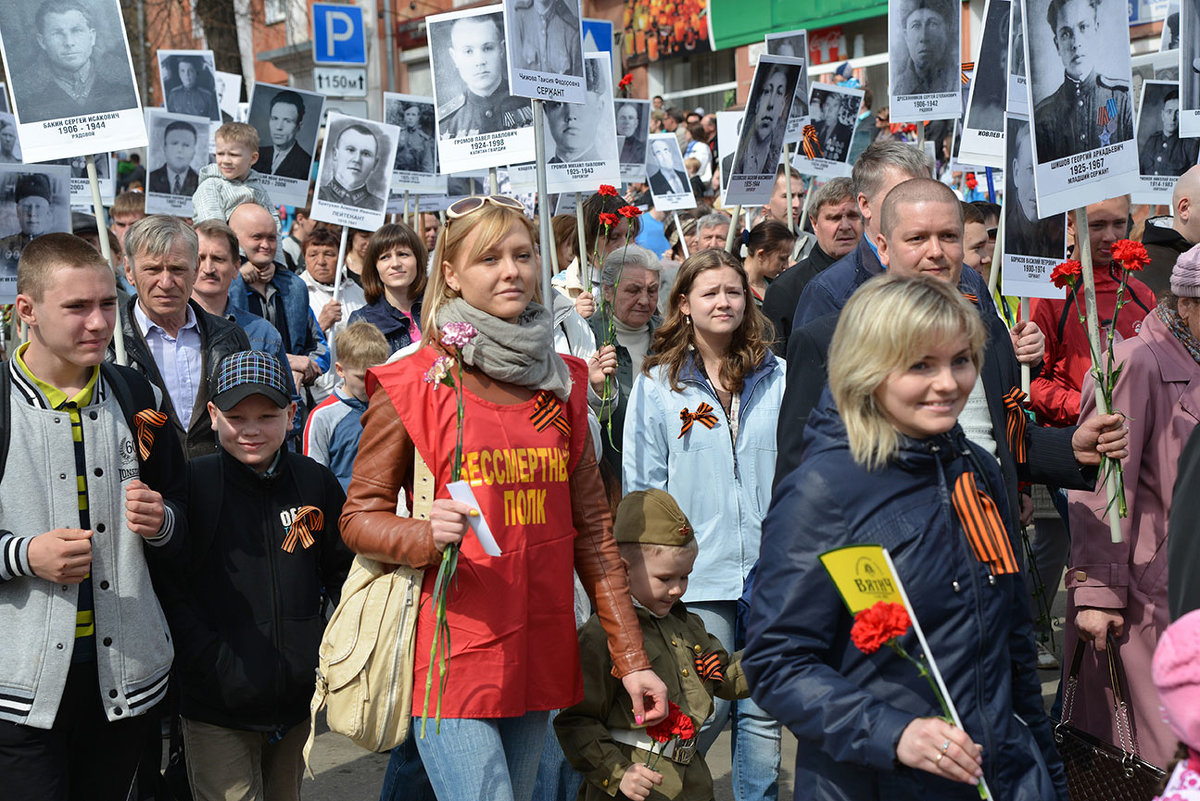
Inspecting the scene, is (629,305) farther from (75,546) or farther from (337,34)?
(337,34)

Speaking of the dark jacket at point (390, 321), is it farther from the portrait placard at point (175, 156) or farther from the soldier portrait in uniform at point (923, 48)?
the soldier portrait in uniform at point (923, 48)

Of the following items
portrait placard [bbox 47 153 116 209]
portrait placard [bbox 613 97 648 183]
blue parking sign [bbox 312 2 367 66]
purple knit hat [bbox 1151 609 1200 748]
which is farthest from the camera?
blue parking sign [bbox 312 2 367 66]

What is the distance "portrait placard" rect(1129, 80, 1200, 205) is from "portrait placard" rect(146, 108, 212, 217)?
19.5 feet

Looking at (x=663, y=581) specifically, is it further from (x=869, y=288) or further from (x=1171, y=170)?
(x=1171, y=170)

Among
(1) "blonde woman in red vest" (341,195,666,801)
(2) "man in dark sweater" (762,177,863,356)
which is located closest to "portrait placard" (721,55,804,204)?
(2) "man in dark sweater" (762,177,863,356)

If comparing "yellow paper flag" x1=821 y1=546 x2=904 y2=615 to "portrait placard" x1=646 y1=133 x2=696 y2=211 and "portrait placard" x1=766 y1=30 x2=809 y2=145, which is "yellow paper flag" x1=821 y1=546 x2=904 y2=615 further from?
"portrait placard" x1=646 y1=133 x2=696 y2=211

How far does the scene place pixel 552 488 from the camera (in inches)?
128

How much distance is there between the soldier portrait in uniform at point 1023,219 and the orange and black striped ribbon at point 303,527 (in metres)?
2.76

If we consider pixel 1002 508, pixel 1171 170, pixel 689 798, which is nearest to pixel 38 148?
pixel 689 798

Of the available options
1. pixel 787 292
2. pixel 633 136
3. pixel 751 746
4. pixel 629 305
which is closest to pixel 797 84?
pixel 787 292

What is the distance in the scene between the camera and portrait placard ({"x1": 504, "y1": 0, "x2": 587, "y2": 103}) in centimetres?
585

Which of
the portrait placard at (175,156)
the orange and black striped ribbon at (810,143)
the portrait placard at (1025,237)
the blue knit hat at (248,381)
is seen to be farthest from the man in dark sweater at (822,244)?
the portrait placard at (175,156)

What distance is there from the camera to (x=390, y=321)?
657cm

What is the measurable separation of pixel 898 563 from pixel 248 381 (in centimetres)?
224
